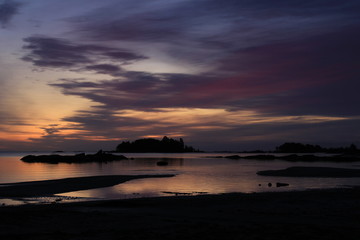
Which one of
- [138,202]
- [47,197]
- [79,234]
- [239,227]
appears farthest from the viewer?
[47,197]

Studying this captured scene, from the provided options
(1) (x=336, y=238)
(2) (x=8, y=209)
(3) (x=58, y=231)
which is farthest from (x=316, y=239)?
(2) (x=8, y=209)

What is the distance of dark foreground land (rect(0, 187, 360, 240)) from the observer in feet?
44.7

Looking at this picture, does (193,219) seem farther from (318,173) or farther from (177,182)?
(318,173)

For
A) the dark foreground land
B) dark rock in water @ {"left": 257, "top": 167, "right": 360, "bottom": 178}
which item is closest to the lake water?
dark rock in water @ {"left": 257, "top": 167, "right": 360, "bottom": 178}

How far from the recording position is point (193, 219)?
17.5 m

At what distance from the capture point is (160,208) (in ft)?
69.7

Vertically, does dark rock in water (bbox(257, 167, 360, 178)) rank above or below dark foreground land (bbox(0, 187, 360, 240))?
below

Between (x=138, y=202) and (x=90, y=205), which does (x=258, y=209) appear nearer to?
(x=138, y=202)

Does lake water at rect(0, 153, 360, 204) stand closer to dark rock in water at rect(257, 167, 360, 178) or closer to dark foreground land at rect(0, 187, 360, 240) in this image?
dark rock in water at rect(257, 167, 360, 178)

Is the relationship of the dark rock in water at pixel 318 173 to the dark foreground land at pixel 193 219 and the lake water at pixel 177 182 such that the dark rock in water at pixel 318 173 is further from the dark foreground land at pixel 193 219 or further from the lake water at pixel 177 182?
the dark foreground land at pixel 193 219

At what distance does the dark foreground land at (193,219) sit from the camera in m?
13.6

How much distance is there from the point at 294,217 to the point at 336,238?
196 inches

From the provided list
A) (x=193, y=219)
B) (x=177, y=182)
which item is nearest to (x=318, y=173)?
(x=177, y=182)

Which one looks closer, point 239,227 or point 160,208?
point 239,227
